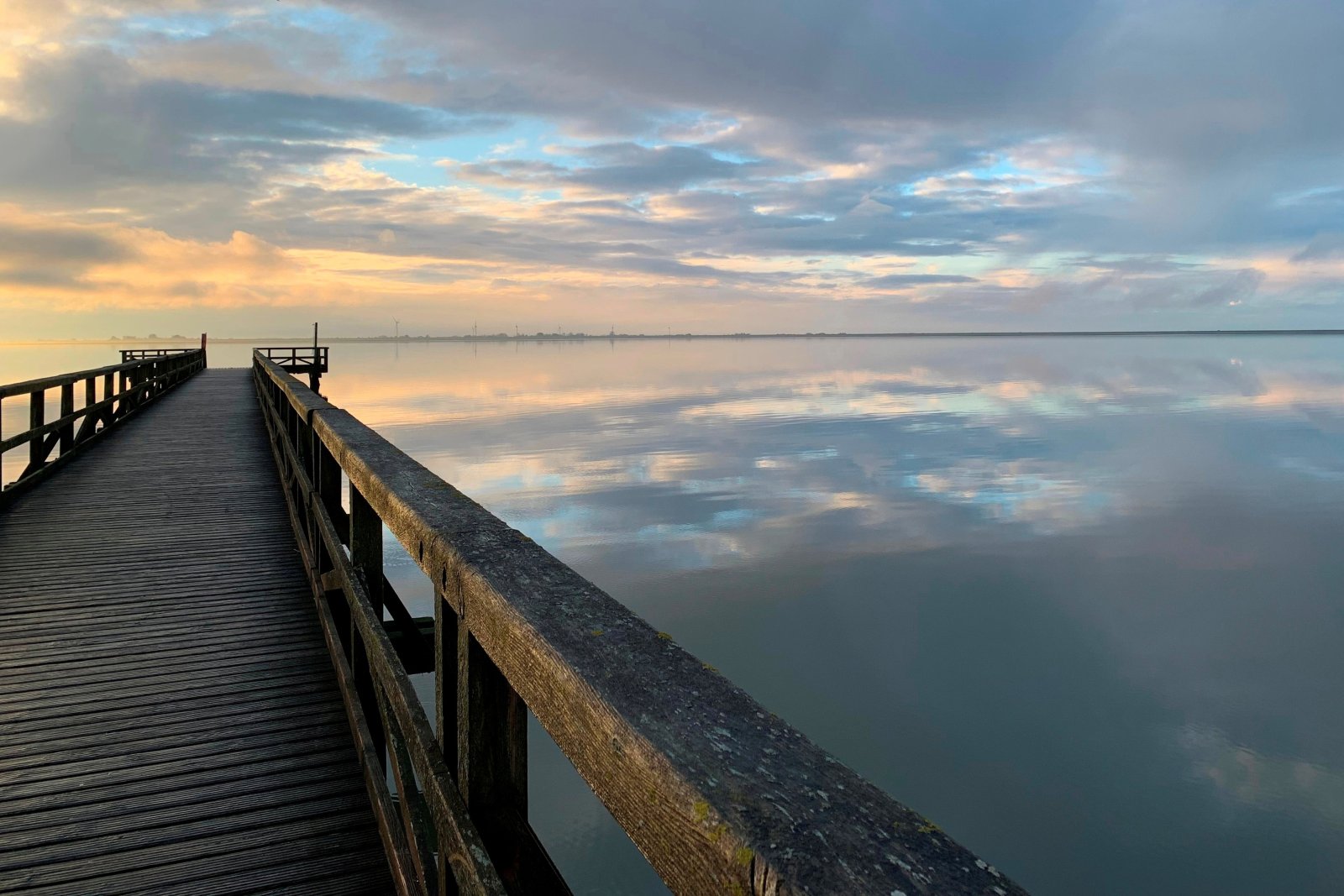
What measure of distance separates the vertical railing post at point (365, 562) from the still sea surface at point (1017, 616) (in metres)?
5.11

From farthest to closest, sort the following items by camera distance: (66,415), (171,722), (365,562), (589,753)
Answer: (66,415) → (171,722) → (365,562) → (589,753)

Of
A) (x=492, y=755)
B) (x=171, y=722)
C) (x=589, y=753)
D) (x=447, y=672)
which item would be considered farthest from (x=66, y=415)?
(x=589, y=753)

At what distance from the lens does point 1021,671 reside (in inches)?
427

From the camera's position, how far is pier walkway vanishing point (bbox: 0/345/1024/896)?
0.88 meters

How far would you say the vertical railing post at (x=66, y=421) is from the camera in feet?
32.3

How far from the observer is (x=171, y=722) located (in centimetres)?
346

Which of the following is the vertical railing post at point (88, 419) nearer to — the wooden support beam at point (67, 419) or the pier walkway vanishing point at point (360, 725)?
the wooden support beam at point (67, 419)

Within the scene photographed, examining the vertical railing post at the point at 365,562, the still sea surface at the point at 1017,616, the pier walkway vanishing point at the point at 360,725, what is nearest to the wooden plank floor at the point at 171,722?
the pier walkway vanishing point at the point at 360,725

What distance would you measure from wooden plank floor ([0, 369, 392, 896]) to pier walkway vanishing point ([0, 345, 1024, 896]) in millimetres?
12

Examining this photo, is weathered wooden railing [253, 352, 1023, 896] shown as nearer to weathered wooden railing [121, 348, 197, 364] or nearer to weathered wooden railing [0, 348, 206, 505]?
weathered wooden railing [0, 348, 206, 505]

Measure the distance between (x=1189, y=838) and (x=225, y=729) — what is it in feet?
27.6

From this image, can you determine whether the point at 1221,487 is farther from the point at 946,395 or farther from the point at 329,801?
the point at 946,395

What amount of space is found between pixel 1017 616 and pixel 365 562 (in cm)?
1171

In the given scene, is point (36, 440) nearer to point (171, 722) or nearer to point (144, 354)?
point (171, 722)
